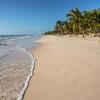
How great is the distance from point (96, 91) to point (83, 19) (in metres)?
61.0

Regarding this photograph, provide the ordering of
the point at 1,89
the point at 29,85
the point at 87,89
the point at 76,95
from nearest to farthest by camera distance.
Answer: the point at 76,95, the point at 87,89, the point at 1,89, the point at 29,85

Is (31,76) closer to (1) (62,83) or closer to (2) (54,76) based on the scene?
(2) (54,76)

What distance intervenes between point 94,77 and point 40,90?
2.38m

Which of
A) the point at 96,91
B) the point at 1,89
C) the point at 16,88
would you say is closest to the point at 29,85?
the point at 16,88

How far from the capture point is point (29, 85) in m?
7.17

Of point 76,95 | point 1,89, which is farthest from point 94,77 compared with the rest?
point 1,89

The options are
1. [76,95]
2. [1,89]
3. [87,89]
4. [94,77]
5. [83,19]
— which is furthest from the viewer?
[83,19]

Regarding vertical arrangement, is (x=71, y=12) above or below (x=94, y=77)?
above

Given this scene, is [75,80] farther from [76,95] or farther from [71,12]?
[71,12]

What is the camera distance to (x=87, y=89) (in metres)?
6.27

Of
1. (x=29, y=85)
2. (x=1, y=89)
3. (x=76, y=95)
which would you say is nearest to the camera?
(x=76, y=95)

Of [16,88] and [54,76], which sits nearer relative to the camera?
[16,88]

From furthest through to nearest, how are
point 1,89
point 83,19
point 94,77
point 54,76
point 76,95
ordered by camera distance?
point 83,19, point 54,76, point 94,77, point 1,89, point 76,95

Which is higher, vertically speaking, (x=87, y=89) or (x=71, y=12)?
(x=71, y=12)
